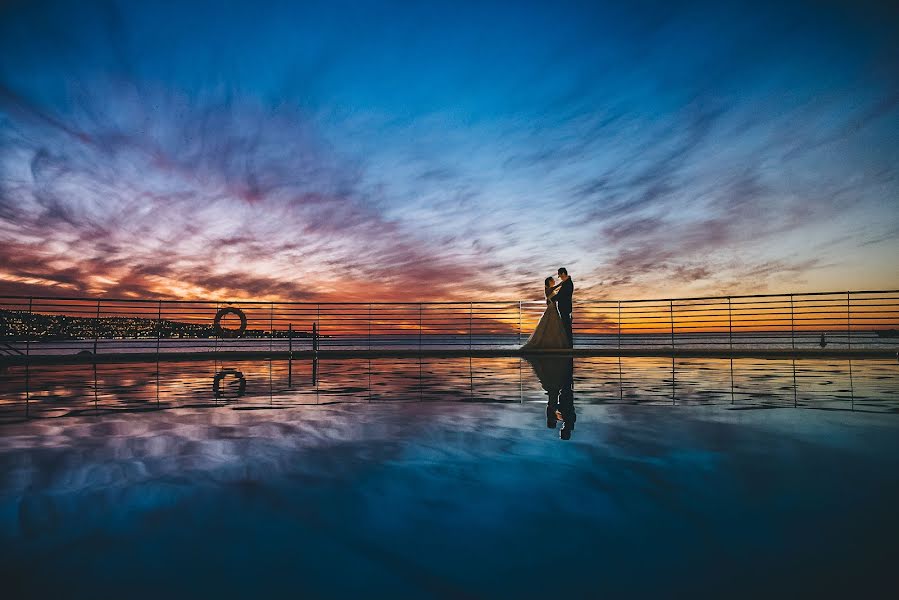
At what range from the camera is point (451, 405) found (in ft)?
11.7

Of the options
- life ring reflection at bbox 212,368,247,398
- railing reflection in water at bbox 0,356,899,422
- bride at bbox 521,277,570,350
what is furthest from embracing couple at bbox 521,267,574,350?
life ring reflection at bbox 212,368,247,398

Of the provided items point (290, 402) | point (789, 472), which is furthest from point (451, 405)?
point (789, 472)

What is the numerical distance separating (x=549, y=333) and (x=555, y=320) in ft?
0.99

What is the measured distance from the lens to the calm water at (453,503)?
1044 mm

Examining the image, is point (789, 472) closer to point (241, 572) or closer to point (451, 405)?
point (241, 572)

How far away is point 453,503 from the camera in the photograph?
1489 millimetres

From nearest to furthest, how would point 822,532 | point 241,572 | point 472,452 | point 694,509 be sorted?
point 241,572, point 822,532, point 694,509, point 472,452

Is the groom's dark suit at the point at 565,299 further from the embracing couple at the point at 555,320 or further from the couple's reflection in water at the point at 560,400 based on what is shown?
the couple's reflection in water at the point at 560,400

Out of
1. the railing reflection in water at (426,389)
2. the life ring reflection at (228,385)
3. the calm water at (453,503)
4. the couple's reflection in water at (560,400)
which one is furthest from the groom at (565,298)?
the calm water at (453,503)

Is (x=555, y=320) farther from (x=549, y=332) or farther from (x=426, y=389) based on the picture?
(x=426, y=389)

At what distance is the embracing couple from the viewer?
30.2 ft

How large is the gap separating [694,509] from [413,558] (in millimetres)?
838

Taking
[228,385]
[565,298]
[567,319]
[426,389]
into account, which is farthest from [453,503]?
[567,319]

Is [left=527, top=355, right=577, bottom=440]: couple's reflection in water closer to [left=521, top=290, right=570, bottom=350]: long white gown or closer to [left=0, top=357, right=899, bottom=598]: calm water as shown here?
[left=0, top=357, right=899, bottom=598]: calm water
